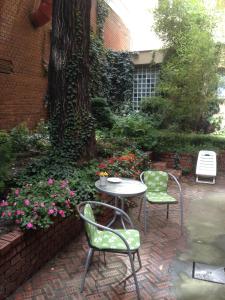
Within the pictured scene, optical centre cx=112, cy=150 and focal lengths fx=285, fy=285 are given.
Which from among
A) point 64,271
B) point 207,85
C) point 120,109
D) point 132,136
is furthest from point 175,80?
point 64,271

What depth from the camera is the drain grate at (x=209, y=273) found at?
2.95 metres

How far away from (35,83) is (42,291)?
7.14 m

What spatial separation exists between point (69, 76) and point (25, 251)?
2864 millimetres

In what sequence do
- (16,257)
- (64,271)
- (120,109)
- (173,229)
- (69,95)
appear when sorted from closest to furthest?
(16,257) < (64,271) < (173,229) < (69,95) < (120,109)

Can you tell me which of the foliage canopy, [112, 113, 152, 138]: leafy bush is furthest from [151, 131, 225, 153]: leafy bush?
the foliage canopy

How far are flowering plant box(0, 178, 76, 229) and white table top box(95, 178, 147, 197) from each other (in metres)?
0.42

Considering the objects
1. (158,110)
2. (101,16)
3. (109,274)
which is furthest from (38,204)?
(101,16)

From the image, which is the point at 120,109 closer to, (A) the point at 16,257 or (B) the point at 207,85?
(B) the point at 207,85

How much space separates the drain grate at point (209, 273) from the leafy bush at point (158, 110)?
6.29 meters

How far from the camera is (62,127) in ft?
15.6

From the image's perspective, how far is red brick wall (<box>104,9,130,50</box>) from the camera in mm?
12711

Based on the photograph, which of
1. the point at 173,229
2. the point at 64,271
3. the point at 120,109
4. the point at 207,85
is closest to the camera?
the point at 64,271

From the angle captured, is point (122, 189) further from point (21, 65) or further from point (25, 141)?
point (21, 65)

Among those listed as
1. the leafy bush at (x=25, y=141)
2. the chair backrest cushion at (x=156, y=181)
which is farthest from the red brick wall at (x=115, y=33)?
the chair backrest cushion at (x=156, y=181)
